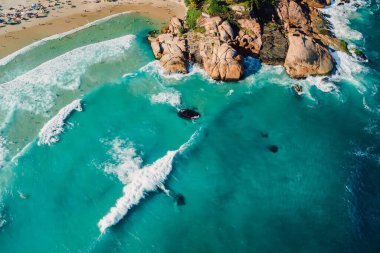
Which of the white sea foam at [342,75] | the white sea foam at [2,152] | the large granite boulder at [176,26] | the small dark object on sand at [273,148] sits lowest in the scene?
the small dark object on sand at [273,148]

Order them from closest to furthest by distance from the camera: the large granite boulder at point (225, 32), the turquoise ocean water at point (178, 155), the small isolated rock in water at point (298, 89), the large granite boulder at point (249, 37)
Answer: the turquoise ocean water at point (178, 155)
the small isolated rock in water at point (298, 89)
the large granite boulder at point (225, 32)
the large granite boulder at point (249, 37)

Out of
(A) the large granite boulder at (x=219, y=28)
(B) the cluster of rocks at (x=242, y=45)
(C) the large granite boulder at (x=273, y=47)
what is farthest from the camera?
(A) the large granite boulder at (x=219, y=28)

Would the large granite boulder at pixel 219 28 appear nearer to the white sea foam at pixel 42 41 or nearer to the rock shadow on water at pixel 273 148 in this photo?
the white sea foam at pixel 42 41

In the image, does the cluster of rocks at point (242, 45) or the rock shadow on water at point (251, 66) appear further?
the rock shadow on water at point (251, 66)

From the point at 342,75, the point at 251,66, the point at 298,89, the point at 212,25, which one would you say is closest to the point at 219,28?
the point at 212,25

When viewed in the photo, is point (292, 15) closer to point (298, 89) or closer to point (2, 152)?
point (298, 89)

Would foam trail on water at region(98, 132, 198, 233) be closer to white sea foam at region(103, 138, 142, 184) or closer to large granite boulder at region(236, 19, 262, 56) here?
white sea foam at region(103, 138, 142, 184)

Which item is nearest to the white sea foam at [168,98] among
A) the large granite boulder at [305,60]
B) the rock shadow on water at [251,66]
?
the rock shadow on water at [251,66]
